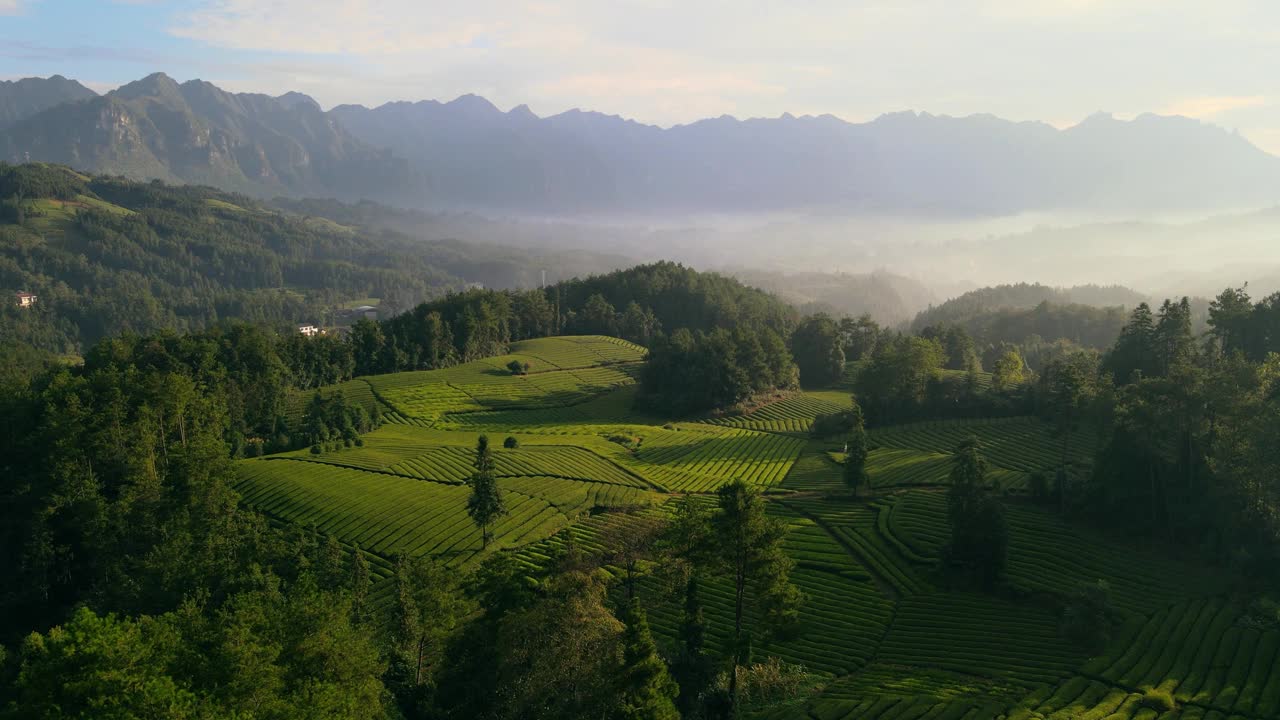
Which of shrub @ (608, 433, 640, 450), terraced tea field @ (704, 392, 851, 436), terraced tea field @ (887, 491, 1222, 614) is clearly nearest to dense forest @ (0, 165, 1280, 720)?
shrub @ (608, 433, 640, 450)

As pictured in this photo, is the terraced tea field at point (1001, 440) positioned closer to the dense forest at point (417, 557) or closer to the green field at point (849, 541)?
the green field at point (849, 541)

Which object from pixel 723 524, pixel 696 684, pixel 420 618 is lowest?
pixel 696 684

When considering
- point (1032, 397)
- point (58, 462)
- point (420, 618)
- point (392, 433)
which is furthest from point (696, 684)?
point (1032, 397)

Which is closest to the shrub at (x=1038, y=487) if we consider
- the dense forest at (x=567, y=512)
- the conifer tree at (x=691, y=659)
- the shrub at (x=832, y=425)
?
the dense forest at (x=567, y=512)

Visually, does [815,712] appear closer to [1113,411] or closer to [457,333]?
[1113,411]

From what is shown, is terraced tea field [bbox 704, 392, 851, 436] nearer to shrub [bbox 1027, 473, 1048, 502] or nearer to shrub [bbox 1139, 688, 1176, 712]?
shrub [bbox 1027, 473, 1048, 502]

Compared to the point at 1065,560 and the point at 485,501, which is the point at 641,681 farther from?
the point at 1065,560
